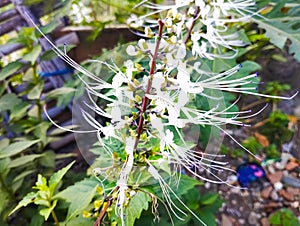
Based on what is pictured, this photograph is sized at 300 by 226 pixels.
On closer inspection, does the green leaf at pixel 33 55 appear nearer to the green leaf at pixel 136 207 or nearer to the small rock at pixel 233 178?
the green leaf at pixel 136 207

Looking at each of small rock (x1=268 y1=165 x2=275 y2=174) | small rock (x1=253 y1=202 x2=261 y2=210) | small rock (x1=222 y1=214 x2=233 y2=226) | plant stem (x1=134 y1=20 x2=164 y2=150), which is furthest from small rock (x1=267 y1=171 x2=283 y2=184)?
plant stem (x1=134 y1=20 x2=164 y2=150)

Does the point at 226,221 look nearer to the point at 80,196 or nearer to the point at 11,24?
the point at 80,196

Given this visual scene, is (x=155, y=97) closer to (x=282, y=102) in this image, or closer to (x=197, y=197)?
(x=197, y=197)

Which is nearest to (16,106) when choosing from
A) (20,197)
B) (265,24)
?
(20,197)

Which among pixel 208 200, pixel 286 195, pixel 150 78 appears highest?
pixel 150 78

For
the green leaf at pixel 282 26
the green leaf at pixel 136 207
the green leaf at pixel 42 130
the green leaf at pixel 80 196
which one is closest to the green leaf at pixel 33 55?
the green leaf at pixel 42 130

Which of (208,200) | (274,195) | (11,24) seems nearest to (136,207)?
(208,200)
